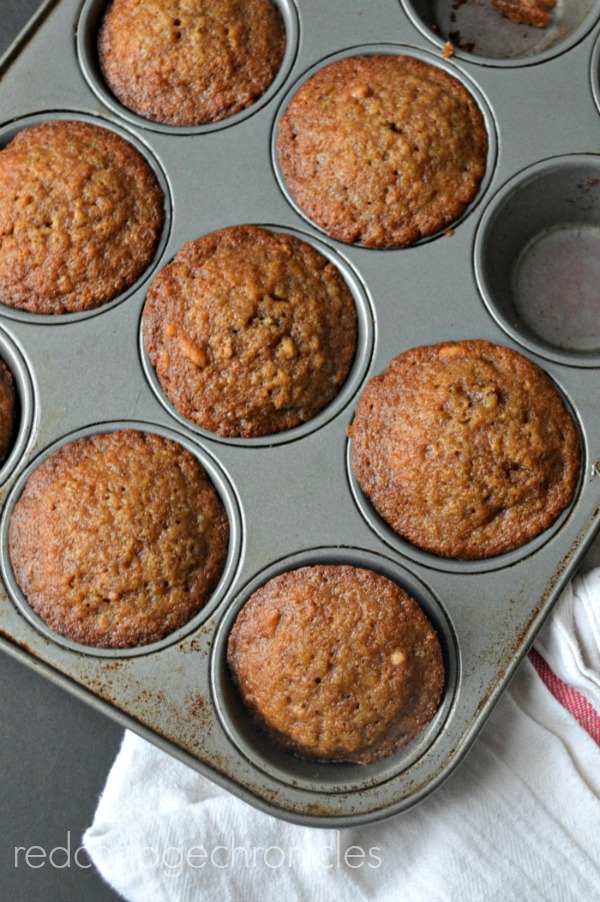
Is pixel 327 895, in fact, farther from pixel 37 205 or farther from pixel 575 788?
pixel 37 205

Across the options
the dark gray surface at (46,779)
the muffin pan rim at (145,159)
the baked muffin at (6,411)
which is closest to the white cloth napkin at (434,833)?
the dark gray surface at (46,779)

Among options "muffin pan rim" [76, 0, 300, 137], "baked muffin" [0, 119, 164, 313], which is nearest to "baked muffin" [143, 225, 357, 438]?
"baked muffin" [0, 119, 164, 313]

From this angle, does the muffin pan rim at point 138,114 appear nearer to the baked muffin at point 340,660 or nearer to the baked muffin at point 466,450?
→ the baked muffin at point 466,450

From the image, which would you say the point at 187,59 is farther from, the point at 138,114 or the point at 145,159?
the point at 145,159

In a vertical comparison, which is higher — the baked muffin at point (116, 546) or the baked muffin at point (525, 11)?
the baked muffin at point (525, 11)

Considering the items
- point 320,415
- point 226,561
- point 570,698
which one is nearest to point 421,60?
point 320,415

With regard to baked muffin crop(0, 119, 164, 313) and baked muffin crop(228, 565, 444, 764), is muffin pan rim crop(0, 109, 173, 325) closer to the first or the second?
baked muffin crop(0, 119, 164, 313)
